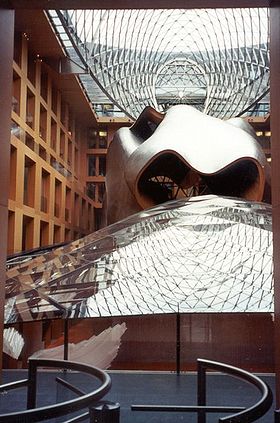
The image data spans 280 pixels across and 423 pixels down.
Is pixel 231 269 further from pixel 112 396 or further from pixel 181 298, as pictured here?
pixel 112 396

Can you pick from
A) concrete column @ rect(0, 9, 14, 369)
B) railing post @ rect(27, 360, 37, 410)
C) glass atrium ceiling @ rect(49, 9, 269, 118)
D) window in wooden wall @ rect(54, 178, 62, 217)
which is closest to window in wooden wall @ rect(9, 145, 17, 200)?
glass atrium ceiling @ rect(49, 9, 269, 118)

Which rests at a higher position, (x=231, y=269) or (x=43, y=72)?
(x=43, y=72)

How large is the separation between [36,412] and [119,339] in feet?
27.3

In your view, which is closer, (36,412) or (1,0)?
(36,412)

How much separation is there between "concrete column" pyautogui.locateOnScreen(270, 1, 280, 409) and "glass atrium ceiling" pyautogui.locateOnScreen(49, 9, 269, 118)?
67.0 ft

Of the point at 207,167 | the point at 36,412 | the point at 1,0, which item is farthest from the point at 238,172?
the point at 36,412

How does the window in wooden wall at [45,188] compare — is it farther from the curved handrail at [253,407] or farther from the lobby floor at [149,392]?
the curved handrail at [253,407]

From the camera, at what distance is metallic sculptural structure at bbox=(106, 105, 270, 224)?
62.2 feet

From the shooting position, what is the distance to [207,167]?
1884 centimetres

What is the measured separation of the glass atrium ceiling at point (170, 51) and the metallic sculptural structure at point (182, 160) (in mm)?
5376

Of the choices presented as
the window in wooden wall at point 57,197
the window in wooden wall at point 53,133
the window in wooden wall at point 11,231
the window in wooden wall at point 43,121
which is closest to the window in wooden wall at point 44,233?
the window in wooden wall at point 57,197

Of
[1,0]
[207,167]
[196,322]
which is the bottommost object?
[196,322]

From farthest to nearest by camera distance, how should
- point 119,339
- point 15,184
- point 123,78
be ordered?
1. point 123,78
2. point 15,184
3. point 119,339

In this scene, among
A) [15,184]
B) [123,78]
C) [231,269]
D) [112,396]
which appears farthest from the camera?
[123,78]
